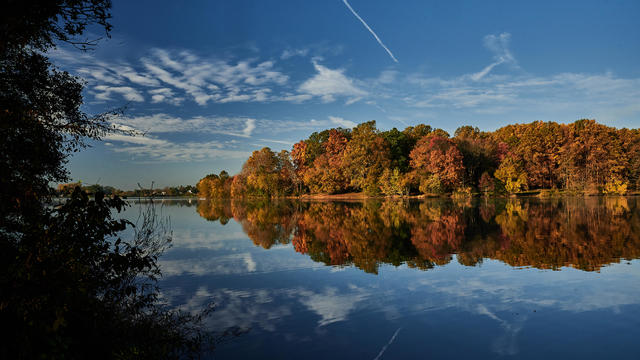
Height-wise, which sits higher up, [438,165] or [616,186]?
[438,165]

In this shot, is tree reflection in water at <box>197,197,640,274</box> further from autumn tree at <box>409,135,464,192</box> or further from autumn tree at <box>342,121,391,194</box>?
autumn tree at <box>342,121,391,194</box>

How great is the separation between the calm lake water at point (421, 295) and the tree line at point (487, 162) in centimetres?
4869

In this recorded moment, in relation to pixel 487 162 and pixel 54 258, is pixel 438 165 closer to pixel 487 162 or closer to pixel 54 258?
pixel 487 162

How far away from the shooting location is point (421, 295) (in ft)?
26.3

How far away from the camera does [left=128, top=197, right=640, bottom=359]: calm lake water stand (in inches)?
219

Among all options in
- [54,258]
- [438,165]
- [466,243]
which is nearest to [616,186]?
[438,165]

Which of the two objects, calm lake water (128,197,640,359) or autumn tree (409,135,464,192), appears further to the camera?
autumn tree (409,135,464,192)

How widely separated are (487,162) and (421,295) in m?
67.9

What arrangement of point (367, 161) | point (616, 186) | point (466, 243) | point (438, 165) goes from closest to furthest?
1. point (466, 243)
2. point (616, 186)
3. point (438, 165)
4. point (367, 161)

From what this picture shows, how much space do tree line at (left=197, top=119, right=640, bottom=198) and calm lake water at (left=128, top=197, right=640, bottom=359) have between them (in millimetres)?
48692

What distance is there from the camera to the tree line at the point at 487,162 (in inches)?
2387

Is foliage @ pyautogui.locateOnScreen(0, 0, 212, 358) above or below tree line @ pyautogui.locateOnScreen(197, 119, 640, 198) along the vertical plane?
below

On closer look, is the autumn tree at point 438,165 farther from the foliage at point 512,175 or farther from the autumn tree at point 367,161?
the foliage at point 512,175

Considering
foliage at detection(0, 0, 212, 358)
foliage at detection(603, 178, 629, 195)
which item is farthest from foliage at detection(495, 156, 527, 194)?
foliage at detection(0, 0, 212, 358)
